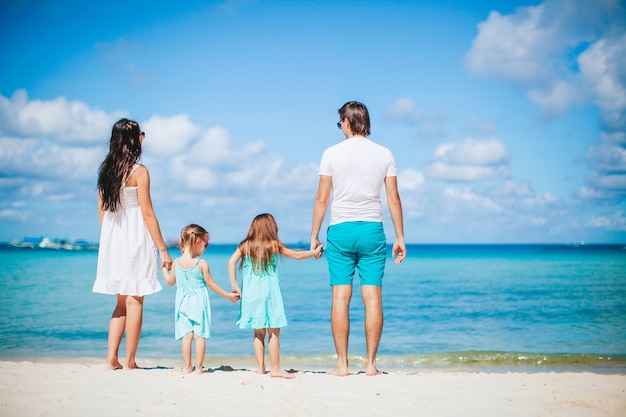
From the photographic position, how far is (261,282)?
5086mm

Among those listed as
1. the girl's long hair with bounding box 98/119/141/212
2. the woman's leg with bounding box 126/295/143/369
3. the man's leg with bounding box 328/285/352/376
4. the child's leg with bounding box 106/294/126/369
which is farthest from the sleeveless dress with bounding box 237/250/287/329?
the girl's long hair with bounding box 98/119/141/212

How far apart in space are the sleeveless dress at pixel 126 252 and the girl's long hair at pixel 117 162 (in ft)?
0.20

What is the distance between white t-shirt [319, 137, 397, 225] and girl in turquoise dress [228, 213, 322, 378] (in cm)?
60

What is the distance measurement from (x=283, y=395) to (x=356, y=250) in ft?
4.55

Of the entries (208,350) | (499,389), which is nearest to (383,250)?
(499,389)

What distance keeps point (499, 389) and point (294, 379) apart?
177 cm

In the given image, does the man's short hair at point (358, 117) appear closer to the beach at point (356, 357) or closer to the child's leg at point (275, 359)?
the child's leg at point (275, 359)

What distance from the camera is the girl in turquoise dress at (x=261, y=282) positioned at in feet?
16.5

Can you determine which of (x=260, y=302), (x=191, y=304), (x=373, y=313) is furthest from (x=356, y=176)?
(x=191, y=304)

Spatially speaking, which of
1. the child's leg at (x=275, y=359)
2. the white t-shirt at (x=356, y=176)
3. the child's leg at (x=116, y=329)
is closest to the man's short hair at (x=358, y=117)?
the white t-shirt at (x=356, y=176)

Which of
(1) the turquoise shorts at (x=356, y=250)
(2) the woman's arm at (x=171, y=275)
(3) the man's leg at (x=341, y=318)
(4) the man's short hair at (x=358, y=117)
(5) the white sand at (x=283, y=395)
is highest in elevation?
(4) the man's short hair at (x=358, y=117)

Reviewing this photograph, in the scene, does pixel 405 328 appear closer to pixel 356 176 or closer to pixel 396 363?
pixel 396 363

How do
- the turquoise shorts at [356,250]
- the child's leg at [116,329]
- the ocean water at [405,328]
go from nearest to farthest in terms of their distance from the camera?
the turquoise shorts at [356,250], the child's leg at [116,329], the ocean water at [405,328]

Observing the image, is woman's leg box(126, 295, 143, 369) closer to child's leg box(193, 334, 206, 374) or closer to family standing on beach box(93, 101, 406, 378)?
family standing on beach box(93, 101, 406, 378)
